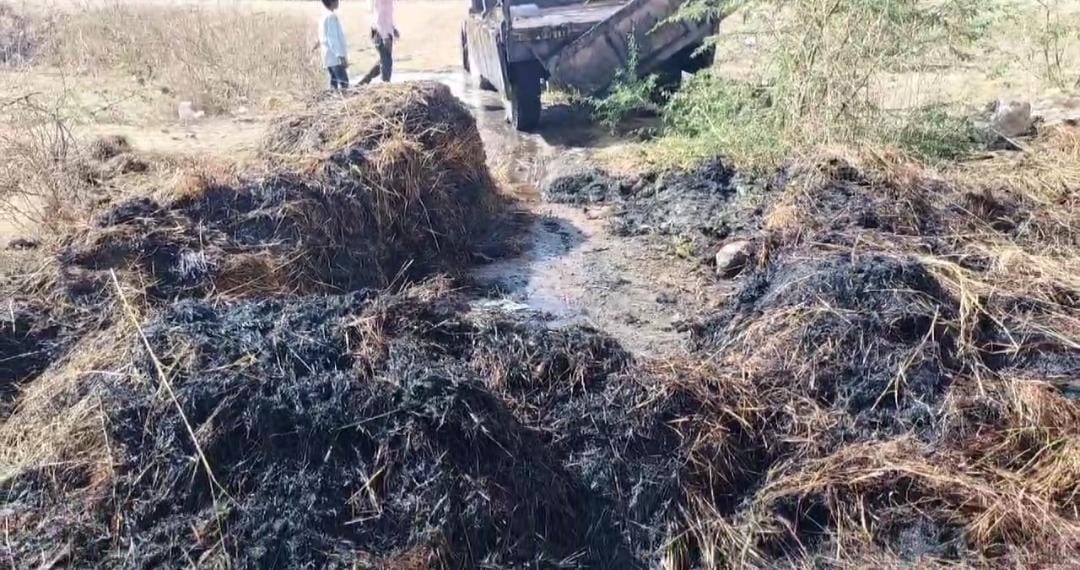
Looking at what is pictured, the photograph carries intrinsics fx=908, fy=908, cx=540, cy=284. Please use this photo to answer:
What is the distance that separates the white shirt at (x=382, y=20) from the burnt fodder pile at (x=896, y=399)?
6.74 metres

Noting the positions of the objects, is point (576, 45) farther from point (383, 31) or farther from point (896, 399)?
point (896, 399)

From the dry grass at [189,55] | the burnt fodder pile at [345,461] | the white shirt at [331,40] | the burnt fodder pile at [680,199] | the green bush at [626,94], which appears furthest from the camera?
the dry grass at [189,55]

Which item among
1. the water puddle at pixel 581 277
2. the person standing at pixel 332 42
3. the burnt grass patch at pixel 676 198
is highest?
the person standing at pixel 332 42

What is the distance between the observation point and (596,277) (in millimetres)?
5590

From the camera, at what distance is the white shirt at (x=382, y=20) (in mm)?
10430

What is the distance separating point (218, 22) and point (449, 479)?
10.5 meters

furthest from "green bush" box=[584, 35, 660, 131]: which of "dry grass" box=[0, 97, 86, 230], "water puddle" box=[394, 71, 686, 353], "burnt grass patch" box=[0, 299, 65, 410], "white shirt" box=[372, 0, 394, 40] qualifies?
"burnt grass patch" box=[0, 299, 65, 410]

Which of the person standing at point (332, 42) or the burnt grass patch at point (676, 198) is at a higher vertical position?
the person standing at point (332, 42)

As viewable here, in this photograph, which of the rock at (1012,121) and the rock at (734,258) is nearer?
the rock at (734,258)

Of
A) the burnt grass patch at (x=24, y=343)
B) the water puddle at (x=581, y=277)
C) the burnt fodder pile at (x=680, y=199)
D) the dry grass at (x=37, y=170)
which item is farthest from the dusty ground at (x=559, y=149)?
the burnt grass patch at (x=24, y=343)

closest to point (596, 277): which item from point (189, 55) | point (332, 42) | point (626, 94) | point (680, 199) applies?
point (680, 199)

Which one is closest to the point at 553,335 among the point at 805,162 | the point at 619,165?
the point at 805,162

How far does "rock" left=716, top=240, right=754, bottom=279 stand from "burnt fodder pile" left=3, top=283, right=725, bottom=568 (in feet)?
6.18

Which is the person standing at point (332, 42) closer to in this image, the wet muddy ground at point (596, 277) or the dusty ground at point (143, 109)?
the dusty ground at point (143, 109)
